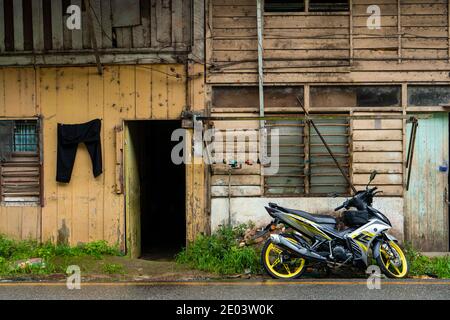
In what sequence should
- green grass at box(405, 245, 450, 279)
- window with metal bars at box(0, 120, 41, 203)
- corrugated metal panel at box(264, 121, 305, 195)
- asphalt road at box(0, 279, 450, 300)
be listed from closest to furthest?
1. asphalt road at box(0, 279, 450, 300)
2. green grass at box(405, 245, 450, 279)
3. corrugated metal panel at box(264, 121, 305, 195)
4. window with metal bars at box(0, 120, 41, 203)

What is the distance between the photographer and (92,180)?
1112cm

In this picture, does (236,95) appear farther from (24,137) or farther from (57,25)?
(24,137)

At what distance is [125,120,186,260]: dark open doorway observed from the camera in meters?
12.5

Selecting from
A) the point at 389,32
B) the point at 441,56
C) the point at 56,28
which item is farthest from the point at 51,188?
the point at 441,56

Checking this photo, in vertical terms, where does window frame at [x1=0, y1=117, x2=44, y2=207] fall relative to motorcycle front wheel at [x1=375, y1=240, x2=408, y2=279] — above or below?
above

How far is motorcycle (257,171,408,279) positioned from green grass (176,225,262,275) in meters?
0.68

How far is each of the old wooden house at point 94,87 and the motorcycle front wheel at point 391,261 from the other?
3.57 metres

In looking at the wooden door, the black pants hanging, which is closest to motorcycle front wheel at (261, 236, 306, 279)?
the wooden door

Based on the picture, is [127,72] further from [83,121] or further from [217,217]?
[217,217]

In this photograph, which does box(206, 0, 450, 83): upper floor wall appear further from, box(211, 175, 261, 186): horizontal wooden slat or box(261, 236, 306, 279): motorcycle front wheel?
box(261, 236, 306, 279): motorcycle front wheel

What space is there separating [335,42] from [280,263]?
4.59m

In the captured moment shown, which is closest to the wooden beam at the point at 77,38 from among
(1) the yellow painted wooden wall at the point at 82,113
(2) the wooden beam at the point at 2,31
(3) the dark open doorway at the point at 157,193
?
(1) the yellow painted wooden wall at the point at 82,113

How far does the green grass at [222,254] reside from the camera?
960cm

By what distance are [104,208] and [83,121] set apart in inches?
67.9
